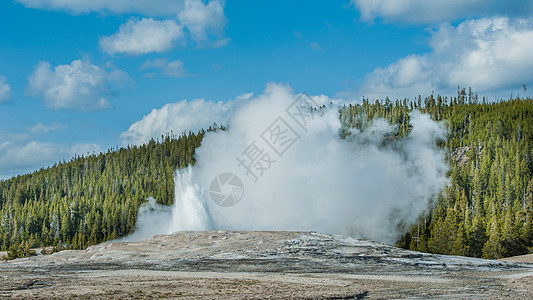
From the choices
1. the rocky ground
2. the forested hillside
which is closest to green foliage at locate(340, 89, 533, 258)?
the forested hillside

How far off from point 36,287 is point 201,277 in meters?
13.8

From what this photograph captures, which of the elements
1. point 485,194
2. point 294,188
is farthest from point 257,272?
point 485,194

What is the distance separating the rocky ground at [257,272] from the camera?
3603 centimetres

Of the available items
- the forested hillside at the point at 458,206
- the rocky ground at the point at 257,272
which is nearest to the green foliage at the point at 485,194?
the forested hillside at the point at 458,206

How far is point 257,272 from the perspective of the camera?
51281mm

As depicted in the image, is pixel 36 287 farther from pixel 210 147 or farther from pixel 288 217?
pixel 210 147

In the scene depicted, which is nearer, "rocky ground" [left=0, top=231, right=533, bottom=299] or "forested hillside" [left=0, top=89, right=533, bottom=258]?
"rocky ground" [left=0, top=231, right=533, bottom=299]

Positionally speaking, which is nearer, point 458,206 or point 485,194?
point 458,206

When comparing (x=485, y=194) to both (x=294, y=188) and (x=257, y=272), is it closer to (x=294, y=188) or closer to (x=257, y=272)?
(x=294, y=188)

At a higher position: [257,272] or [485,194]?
[485,194]

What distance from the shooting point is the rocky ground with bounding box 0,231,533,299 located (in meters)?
36.0

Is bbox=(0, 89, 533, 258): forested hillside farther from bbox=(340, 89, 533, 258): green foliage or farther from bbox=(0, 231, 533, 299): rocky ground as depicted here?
bbox=(0, 231, 533, 299): rocky ground

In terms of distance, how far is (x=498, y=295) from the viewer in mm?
34594

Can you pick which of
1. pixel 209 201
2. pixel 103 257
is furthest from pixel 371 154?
pixel 103 257
